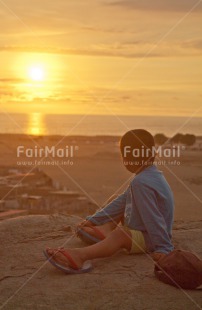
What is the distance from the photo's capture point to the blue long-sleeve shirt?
5.75 meters

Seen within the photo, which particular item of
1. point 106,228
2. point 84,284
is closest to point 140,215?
point 106,228

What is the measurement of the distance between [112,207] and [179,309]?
5.66 ft

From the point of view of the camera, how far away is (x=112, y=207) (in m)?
6.38

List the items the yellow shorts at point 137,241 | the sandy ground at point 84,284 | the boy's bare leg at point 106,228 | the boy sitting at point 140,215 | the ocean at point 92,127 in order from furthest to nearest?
1. the ocean at point 92,127
2. the boy's bare leg at point 106,228
3. the yellow shorts at point 137,241
4. the boy sitting at point 140,215
5. the sandy ground at point 84,284

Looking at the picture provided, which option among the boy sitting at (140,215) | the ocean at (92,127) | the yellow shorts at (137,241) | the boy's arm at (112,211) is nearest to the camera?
the boy sitting at (140,215)

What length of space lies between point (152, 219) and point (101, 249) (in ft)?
1.59

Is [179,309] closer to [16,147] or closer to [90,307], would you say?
[90,307]

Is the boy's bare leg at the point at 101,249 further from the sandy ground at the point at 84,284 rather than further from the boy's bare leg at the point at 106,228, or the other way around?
the boy's bare leg at the point at 106,228

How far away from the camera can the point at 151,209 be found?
5.76 metres

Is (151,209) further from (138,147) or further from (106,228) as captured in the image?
(106,228)

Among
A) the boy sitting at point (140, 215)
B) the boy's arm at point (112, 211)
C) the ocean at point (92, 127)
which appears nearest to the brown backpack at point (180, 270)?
the boy sitting at point (140, 215)

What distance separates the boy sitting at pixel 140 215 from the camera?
5742 mm

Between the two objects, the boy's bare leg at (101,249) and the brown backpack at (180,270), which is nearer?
the brown backpack at (180,270)

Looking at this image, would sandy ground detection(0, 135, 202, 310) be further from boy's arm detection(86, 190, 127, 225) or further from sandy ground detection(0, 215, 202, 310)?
boy's arm detection(86, 190, 127, 225)
